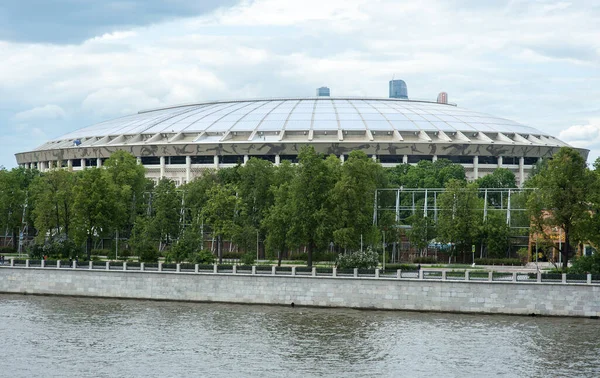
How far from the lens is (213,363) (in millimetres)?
35312

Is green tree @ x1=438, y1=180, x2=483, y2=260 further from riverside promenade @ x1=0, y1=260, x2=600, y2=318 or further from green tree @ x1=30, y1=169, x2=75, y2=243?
green tree @ x1=30, y1=169, x2=75, y2=243

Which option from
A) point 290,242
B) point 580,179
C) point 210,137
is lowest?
point 290,242

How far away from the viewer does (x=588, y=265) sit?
4916 centimetres

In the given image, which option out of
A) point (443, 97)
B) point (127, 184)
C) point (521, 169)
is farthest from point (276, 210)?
point (443, 97)

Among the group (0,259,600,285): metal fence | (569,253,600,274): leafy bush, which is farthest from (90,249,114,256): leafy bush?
(569,253,600,274): leafy bush

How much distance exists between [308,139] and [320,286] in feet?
141

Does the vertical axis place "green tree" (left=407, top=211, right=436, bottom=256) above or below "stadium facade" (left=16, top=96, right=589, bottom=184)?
below

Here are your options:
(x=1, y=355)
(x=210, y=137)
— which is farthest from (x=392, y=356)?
(x=210, y=137)

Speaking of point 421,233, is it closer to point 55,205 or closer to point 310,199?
point 310,199

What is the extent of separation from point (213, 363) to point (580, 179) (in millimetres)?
27085

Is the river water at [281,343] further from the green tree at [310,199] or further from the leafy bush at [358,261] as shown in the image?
the green tree at [310,199]

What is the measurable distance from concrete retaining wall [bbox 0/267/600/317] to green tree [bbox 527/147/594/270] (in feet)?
16.8

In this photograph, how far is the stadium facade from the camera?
304 ft

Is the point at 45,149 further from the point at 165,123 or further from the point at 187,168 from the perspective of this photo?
the point at 187,168
